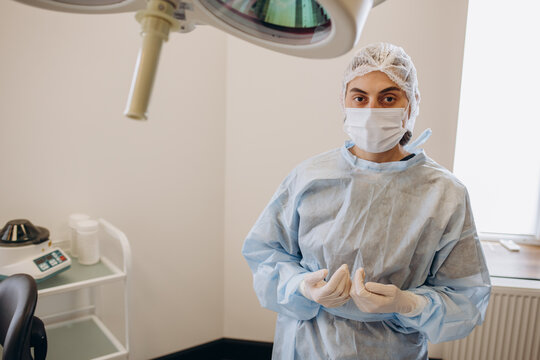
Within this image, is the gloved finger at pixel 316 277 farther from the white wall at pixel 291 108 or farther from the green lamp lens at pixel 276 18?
the white wall at pixel 291 108

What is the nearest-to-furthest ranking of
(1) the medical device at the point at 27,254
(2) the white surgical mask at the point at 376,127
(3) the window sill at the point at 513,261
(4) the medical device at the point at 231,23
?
1. (4) the medical device at the point at 231,23
2. (2) the white surgical mask at the point at 376,127
3. (1) the medical device at the point at 27,254
4. (3) the window sill at the point at 513,261

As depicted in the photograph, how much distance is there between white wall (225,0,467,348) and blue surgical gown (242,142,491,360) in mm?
779

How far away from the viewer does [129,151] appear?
1.77m

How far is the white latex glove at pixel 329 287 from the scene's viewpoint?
37.6 inches

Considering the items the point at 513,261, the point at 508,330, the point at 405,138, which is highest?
the point at 405,138

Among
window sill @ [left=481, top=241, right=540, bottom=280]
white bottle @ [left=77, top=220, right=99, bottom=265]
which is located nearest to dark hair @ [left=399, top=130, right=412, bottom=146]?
window sill @ [left=481, top=241, right=540, bottom=280]

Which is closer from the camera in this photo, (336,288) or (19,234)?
(336,288)

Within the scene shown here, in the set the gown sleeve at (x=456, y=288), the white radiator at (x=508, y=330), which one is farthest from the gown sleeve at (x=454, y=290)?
the white radiator at (x=508, y=330)

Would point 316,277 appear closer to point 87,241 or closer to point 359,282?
point 359,282

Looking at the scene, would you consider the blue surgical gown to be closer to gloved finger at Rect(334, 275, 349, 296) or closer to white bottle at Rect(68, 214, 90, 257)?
gloved finger at Rect(334, 275, 349, 296)

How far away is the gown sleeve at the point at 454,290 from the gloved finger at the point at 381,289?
3.8 inches

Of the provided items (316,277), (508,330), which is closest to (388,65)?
(316,277)

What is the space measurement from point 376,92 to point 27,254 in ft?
3.91

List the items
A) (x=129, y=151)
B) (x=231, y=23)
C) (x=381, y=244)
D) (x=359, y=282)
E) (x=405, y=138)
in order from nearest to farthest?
1. (x=231, y=23)
2. (x=359, y=282)
3. (x=381, y=244)
4. (x=405, y=138)
5. (x=129, y=151)
